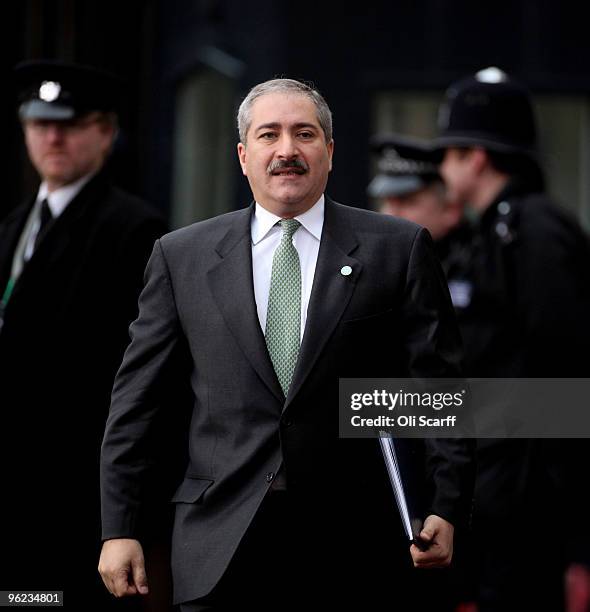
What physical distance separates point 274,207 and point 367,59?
584 centimetres

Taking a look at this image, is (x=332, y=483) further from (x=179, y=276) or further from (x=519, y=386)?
(x=519, y=386)

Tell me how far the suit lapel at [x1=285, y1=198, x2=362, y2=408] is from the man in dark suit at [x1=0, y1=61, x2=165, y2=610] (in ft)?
4.78

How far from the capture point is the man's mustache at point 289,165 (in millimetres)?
4242

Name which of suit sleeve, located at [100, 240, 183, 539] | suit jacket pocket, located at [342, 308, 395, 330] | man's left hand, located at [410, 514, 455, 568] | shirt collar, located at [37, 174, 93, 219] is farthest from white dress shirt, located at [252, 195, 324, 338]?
shirt collar, located at [37, 174, 93, 219]

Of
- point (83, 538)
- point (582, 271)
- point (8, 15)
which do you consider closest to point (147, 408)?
point (83, 538)

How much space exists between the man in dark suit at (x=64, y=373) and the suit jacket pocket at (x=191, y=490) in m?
1.28

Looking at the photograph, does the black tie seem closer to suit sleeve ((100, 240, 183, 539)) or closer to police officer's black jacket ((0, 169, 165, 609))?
police officer's black jacket ((0, 169, 165, 609))

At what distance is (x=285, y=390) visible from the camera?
4246mm

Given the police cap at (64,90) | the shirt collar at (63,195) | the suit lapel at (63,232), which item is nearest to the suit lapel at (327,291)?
the suit lapel at (63,232)

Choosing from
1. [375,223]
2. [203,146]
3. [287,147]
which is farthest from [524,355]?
[203,146]

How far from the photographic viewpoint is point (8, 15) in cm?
981

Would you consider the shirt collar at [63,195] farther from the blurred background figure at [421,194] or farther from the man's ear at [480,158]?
the blurred background figure at [421,194]

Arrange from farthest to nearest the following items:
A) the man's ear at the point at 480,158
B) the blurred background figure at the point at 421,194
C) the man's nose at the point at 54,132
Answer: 1. the blurred background figure at the point at 421,194
2. the man's ear at the point at 480,158
3. the man's nose at the point at 54,132

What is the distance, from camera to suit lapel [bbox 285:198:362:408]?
4199mm
